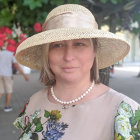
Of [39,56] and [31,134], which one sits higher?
[39,56]

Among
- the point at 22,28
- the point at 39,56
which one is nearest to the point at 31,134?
the point at 39,56

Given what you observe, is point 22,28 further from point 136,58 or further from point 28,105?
point 136,58

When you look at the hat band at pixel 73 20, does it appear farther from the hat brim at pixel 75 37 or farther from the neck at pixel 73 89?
the neck at pixel 73 89

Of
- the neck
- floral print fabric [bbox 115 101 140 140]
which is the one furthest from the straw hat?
floral print fabric [bbox 115 101 140 140]

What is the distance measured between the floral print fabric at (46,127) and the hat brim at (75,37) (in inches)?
16.4

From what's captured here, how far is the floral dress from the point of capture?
1164mm

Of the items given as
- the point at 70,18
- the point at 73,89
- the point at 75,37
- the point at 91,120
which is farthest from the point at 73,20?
the point at 91,120

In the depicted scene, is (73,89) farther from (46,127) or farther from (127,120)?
(127,120)

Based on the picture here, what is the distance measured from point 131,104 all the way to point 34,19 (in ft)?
3.13

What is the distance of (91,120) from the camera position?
1250mm

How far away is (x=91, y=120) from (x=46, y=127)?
0.93 feet

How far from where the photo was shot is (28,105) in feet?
5.23

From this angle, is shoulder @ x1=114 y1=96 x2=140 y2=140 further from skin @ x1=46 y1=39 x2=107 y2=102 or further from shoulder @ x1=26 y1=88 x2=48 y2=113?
shoulder @ x1=26 y1=88 x2=48 y2=113

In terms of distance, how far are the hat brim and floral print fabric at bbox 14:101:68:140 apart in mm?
417
